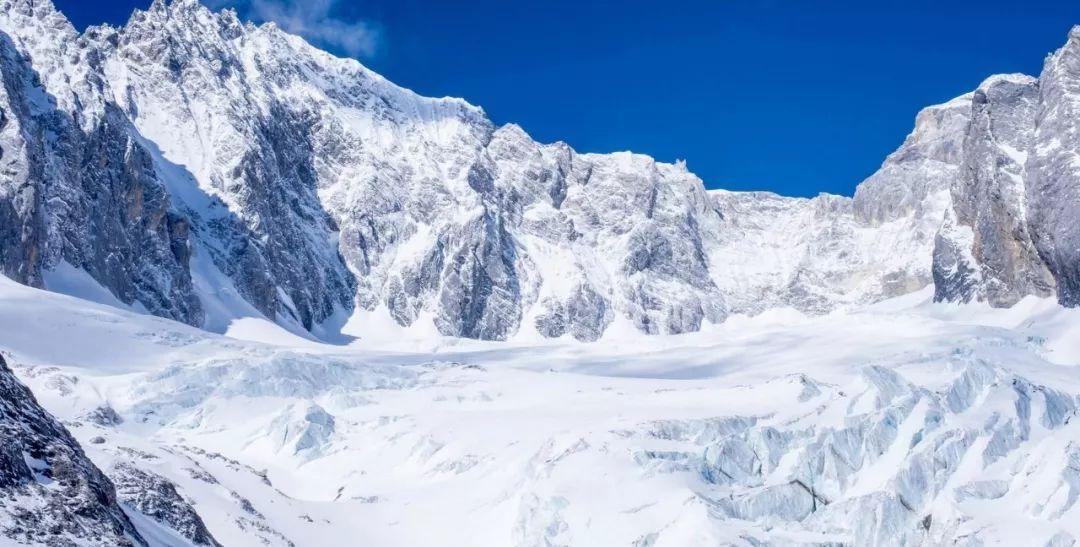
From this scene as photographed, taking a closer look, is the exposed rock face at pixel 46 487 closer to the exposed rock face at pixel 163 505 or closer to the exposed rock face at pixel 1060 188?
the exposed rock face at pixel 163 505

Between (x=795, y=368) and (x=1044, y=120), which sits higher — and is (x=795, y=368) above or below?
below

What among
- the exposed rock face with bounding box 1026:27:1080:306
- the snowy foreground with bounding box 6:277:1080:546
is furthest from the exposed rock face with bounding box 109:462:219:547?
the exposed rock face with bounding box 1026:27:1080:306

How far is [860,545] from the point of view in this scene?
59.9 metres

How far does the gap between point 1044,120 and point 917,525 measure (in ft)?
516

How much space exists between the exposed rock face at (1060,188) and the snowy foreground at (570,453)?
215 feet

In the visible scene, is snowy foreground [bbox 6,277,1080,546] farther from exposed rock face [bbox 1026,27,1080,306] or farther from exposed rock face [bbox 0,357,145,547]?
exposed rock face [bbox 1026,27,1080,306]

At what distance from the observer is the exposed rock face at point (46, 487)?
26.7 m

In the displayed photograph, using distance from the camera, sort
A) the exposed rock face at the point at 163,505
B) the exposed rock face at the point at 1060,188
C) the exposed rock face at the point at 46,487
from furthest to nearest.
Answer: the exposed rock face at the point at 1060,188 → the exposed rock face at the point at 163,505 → the exposed rock face at the point at 46,487

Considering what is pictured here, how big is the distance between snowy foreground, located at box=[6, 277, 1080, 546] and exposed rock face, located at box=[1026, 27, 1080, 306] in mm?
65511

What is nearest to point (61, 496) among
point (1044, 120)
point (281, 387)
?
point (281, 387)

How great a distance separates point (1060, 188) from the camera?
188 metres

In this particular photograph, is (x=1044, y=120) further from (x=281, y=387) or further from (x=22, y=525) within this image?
(x=22, y=525)

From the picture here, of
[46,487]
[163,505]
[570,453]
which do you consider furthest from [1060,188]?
[46,487]

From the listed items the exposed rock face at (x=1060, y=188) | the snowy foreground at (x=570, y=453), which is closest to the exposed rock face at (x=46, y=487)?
the snowy foreground at (x=570, y=453)
